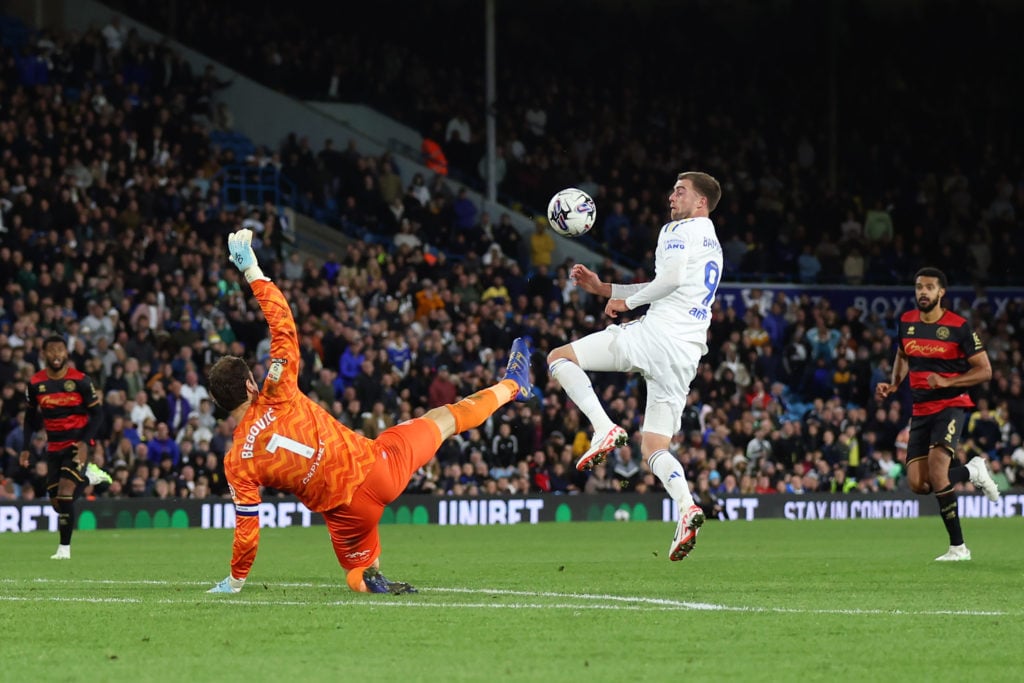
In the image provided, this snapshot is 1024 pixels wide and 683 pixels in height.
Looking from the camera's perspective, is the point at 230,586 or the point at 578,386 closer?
the point at 230,586

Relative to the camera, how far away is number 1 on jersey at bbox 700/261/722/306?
12.6 meters

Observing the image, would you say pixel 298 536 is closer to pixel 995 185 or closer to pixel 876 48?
pixel 995 185

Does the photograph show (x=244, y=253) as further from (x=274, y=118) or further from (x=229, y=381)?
(x=274, y=118)

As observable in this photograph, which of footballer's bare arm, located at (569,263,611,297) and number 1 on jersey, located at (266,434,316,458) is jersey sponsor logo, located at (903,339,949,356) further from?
number 1 on jersey, located at (266,434,316,458)

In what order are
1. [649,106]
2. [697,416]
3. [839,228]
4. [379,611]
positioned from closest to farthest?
[379,611] < [697,416] < [839,228] < [649,106]

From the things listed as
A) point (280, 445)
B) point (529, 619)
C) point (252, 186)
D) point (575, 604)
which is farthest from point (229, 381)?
point (252, 186)

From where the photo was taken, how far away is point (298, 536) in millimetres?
22016

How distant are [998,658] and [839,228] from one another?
29.5 metres

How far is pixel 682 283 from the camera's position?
12.5m

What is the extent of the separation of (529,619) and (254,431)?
7.30 ft

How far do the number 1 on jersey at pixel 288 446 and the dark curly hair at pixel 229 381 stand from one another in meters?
0.33

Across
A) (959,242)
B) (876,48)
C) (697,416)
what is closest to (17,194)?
(697,416)

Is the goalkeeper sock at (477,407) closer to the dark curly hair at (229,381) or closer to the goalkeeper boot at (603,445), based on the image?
the goalkeeper boot at (603,445)

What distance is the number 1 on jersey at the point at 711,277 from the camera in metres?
12.6
